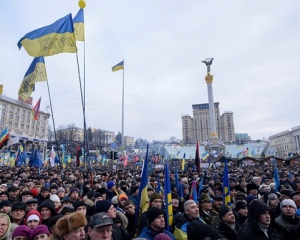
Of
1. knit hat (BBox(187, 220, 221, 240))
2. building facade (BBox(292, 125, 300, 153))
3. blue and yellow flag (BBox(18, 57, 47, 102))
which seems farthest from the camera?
building facade (BBox(292, 125, 300, 153))

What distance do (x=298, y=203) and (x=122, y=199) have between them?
3977 millimetres

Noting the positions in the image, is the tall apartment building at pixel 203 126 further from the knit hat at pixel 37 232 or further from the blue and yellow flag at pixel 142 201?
the knit hat at pixel 37 232

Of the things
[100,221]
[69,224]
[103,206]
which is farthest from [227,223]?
[69,224]

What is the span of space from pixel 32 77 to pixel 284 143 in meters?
114

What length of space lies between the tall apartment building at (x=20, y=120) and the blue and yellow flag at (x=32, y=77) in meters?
55.8

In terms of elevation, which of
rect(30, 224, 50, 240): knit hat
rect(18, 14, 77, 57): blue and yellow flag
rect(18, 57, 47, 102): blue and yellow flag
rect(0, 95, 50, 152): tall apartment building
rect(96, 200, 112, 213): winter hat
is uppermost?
rect(0, 95, 50, 152): tall apartment building

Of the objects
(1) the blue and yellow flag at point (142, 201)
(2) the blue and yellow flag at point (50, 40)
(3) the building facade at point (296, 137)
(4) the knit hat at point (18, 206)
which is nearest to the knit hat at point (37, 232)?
(1) the blue and yellow flag at point (142, 201)

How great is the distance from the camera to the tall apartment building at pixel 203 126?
13888cm

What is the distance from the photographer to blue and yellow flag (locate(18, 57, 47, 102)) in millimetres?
8984

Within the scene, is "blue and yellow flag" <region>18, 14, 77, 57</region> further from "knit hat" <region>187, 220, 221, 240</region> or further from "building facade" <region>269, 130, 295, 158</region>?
"building facade" <region>269, 130, 295, 158</region>

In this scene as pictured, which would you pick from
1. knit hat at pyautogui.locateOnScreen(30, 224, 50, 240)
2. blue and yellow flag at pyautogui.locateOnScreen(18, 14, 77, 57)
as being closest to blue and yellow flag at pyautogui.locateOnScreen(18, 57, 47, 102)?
blue and yellow flag at pyautogui.locateOnScreen(18, 14, 77, 57)

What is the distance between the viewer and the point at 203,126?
14088cm

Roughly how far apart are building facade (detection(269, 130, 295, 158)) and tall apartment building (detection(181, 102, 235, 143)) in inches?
1053

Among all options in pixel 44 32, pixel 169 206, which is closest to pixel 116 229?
pixel 169 206
